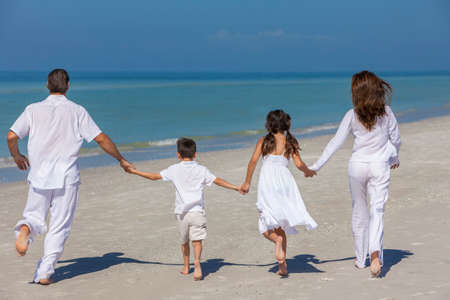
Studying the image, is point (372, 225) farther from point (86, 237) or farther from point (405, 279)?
point (86, 237)

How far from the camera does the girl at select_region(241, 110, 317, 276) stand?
5680mm

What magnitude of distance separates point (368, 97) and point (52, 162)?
2.93 meters

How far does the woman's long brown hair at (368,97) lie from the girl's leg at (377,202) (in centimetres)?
41

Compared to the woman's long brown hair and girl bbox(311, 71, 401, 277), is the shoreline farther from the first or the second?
the woman's long brown hair

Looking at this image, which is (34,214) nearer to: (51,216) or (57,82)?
(51,216)

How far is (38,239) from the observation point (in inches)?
309

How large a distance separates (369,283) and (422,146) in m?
9.97

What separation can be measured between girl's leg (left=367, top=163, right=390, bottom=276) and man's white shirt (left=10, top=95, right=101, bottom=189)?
277cm

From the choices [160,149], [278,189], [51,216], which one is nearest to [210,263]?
[278,189]

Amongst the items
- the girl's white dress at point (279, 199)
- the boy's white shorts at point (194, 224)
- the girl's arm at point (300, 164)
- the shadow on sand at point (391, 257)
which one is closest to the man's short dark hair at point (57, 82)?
the boy's white shorts at point (194, 224)

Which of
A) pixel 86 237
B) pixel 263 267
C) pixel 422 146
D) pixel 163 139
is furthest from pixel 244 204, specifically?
pixel 163 139

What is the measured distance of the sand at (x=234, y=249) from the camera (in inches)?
215

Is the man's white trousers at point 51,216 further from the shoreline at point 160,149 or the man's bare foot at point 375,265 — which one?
the shoreline at point 160,149

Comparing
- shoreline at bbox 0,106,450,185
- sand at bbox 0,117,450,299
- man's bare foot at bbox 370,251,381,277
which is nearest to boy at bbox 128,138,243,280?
sand at bbox 0,117,450,299
